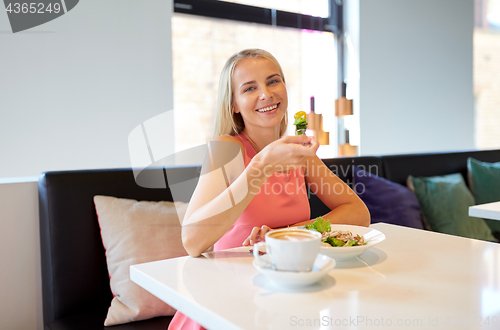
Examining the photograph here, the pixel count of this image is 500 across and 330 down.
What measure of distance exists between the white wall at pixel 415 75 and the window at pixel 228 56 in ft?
1.04

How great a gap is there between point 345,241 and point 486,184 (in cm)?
212

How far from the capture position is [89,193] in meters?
1.54

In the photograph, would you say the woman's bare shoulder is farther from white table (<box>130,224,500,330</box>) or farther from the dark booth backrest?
the dark booth backrest

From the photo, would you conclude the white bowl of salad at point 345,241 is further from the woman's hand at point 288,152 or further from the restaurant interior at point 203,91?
the woman's hand at point 288,152

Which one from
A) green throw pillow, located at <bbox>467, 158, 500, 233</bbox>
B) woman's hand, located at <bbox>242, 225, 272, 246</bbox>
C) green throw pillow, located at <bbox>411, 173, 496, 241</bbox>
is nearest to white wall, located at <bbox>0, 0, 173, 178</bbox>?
green throw pillow, located at <bbox>411, 173, 496, 241</bbox>

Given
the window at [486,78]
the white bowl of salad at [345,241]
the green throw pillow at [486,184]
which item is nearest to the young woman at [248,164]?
the white bowl of salad at [345,241]

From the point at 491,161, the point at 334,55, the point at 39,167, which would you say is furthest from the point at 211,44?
the point at 491,161

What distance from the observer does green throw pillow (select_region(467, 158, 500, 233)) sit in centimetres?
262

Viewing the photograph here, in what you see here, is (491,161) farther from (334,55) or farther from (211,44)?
(211,44)

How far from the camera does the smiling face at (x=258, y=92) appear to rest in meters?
1.30

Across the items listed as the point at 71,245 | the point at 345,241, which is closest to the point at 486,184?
the point at 345,241

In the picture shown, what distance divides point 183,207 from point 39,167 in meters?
1.11

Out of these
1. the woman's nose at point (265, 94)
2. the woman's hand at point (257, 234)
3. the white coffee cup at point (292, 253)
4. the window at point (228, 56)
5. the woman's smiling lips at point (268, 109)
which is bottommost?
the woman's hand at point (257, 234)

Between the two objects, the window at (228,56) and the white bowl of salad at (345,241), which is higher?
the window at (228,56)
